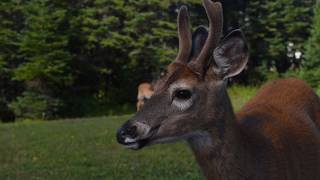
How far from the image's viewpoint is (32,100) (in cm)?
2383

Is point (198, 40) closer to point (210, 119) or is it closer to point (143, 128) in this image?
point (210, 119)

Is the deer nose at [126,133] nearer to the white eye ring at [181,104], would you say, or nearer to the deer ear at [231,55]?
the white eye ring at [181,104]

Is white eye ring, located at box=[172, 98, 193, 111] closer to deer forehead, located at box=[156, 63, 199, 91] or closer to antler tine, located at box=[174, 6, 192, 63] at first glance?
deer forehead, located at box=[156, 63, 199, 91]

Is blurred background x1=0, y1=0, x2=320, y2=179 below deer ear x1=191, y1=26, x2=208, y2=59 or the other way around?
below

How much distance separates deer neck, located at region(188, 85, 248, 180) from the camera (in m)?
4.18

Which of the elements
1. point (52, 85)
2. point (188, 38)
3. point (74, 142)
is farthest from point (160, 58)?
point (188, 38)

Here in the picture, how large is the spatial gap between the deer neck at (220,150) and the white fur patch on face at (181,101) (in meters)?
0.18

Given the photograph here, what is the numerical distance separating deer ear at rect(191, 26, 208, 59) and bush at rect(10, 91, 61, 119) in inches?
759

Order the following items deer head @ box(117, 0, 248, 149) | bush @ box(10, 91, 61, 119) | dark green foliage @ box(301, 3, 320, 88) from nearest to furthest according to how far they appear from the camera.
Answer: deer head @ box(117, 0, 248, 149), bush @ box(10, 91, 61, 119), dark green foliage @ box(301, 3, 320, 88)

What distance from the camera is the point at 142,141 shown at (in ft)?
12.9

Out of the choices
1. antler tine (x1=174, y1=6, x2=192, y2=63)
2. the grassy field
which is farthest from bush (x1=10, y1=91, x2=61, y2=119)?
antler tine (x1=174, y1=6, x2=192, y2=63)

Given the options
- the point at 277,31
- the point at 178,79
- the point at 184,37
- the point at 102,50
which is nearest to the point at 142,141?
the point at 178,79

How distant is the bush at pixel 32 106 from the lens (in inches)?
926

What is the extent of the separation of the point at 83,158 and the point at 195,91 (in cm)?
676
